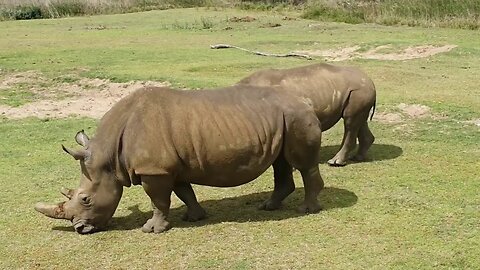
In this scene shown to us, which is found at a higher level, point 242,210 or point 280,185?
point 280,185

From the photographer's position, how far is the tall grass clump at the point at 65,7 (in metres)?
33.8

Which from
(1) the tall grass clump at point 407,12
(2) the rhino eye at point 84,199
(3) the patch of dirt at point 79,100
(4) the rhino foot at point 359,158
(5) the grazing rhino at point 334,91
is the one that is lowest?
(1) the tall grass clump at point 407,12

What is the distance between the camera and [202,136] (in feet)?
21.2

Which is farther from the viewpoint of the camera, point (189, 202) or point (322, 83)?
point (322, 83)

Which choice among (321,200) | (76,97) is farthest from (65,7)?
(321,200)

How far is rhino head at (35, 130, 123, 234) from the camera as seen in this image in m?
6.53

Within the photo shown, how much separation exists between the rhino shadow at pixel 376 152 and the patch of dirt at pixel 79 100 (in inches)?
180

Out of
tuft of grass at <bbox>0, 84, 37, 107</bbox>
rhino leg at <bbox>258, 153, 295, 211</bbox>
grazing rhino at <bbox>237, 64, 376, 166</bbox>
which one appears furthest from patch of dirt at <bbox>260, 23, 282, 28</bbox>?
rhino leg at <bbox>258, 153, 295, 211</bbox>

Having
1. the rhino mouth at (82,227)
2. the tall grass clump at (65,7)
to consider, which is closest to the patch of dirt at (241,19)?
the tall grass clump at (65,7)

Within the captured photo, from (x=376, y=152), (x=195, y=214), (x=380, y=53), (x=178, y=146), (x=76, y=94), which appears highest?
(x=178, y=146)

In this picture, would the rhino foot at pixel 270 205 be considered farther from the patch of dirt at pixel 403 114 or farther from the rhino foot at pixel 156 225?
the patch of dirt at pixel 403 114

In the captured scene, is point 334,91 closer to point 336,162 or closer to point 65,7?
point 336,162

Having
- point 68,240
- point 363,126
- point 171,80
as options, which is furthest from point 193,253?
point 171,80

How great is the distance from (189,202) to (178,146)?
71 cm
